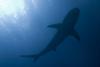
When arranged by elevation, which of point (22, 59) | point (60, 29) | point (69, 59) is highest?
point (22, 59)

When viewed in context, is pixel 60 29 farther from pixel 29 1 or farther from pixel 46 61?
pixel 46 61

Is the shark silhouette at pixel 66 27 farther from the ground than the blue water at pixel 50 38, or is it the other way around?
the blue water at pixel 50 38

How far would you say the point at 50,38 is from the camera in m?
10.0

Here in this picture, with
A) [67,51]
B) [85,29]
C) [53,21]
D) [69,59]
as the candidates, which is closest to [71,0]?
[53,21]

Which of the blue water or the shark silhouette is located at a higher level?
the blue water

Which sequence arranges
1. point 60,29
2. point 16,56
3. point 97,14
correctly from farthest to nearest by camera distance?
point 16,56, point 97,14, point 60,29

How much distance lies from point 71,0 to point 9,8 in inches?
126

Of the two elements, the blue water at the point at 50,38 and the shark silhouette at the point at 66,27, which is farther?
the blue water at the point at 50,38

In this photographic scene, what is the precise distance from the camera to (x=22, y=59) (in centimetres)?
1188

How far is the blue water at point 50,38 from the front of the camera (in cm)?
912

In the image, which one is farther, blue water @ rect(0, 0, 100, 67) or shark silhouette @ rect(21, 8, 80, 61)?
blue water @ rect(0, 0, 100, 67)

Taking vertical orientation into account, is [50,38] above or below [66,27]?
above

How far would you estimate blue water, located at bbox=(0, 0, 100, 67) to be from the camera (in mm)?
9117

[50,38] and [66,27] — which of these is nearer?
[66,27]
